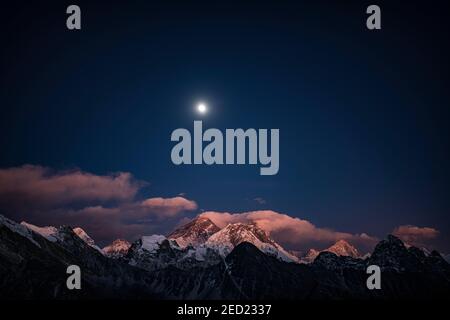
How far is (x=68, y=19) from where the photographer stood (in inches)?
1951

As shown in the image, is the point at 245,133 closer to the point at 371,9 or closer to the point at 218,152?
the point at 218,152
